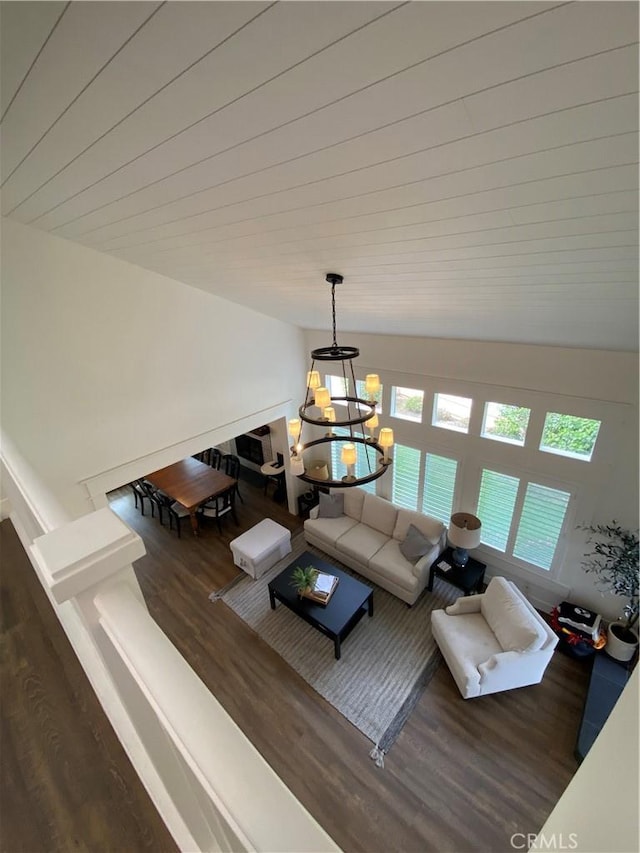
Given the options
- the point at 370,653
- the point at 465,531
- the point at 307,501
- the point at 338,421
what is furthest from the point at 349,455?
the point at 307,501

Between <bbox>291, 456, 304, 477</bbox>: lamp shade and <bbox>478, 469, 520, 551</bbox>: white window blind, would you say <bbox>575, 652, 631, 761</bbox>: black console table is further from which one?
<bbox>291, 456, 304, 477</bbox>: lamp shade

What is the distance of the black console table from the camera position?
3107mm

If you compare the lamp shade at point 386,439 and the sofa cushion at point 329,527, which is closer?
the lamp shade at point 386,439

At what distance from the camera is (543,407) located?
3.84 m

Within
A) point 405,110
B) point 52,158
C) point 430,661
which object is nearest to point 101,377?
point 52,158

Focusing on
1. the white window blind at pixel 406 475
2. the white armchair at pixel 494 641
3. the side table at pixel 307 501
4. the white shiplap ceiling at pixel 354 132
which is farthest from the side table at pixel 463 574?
the white shiplap ceiling at pixel 354 132

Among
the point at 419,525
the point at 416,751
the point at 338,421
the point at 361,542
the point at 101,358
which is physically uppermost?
the point at 101,358

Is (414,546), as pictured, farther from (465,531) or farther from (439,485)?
(439,485)

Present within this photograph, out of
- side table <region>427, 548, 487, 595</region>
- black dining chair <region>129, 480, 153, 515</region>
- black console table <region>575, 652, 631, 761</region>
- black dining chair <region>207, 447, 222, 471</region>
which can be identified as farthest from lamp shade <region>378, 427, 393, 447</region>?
black dining chair <region>129, 480, 153, 515</region>

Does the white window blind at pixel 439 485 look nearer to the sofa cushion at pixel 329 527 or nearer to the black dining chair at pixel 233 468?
the sofa cushion at pixel 329 527

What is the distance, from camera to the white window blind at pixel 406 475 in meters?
5.22

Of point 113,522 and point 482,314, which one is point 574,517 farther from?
point 113,522

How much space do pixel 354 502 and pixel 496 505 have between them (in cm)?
201

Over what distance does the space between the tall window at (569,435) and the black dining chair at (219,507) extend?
480 centimetres
